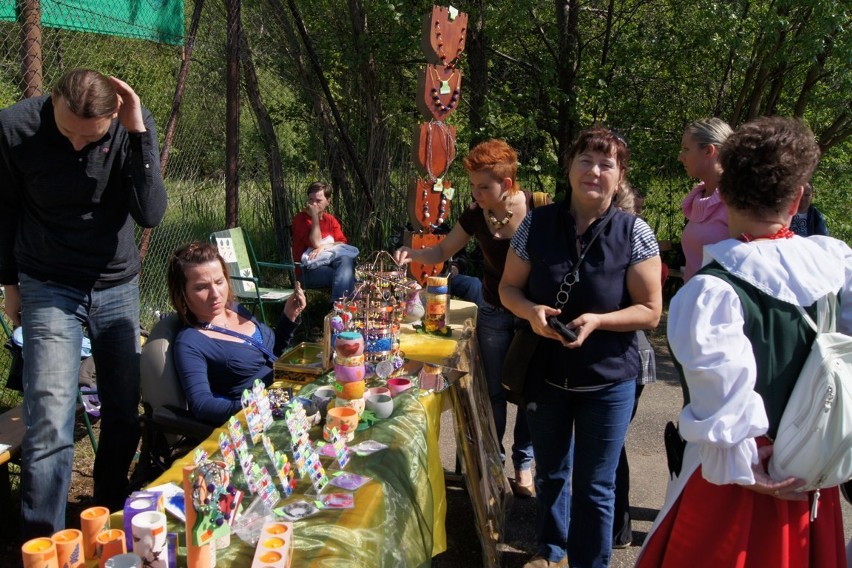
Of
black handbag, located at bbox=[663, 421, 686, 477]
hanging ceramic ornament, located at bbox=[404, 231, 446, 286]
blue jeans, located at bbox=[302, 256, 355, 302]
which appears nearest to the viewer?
black handbag, located at bbox=[663, 421, 686, 477]

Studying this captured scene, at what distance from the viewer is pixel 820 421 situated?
4.60ft

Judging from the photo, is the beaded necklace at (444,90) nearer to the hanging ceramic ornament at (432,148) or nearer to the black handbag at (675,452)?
the hanging ceramic ornament at (432,148)

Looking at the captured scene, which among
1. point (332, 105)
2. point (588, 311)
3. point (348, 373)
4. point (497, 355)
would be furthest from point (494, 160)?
point (332, 105)

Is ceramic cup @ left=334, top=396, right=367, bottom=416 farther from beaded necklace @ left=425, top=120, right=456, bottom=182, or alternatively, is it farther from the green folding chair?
the green folding chair

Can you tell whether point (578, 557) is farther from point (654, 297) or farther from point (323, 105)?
point (323, 105)

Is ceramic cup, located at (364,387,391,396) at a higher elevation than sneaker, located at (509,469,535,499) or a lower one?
higher

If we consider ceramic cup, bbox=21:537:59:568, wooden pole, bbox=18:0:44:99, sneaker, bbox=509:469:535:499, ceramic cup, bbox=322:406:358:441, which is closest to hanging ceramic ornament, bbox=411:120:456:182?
sneaker, bbox=509:469:535:499

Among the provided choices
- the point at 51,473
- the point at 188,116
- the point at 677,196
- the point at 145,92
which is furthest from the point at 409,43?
the point at 51,473

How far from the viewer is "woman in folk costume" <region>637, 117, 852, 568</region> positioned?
1.42m

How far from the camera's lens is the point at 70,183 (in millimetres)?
2361

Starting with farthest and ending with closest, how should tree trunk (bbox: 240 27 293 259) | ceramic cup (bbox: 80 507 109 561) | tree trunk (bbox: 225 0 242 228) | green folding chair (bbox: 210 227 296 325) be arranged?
1. tree trunk (bbox: 240 27 293 259)
2. green folding chair (bbox: 210 227 296 325)
3. tree trunk (bbox: 225 0 242 228)
4. ceramic cup (bbox: 80 507 109 561)

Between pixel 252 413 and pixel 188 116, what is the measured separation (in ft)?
15.3

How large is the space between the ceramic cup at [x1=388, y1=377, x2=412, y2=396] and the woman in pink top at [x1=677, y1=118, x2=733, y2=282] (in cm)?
134

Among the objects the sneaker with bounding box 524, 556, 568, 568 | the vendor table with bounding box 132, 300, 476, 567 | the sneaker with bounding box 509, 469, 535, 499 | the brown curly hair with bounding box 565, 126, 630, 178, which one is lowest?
the sneaker with bounding box 509, 469, 535, 499
